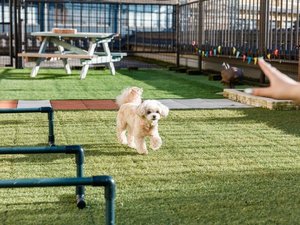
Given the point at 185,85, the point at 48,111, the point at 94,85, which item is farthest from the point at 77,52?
the point at 48,111

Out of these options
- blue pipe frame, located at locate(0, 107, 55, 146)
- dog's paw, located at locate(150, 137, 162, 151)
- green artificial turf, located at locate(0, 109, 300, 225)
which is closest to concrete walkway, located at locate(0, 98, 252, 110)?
green artificial turf, located at locate(0, 109, 300, 225)

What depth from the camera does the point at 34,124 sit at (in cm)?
552

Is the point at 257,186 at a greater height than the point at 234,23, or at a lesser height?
lesser

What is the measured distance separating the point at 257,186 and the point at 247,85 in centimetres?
607

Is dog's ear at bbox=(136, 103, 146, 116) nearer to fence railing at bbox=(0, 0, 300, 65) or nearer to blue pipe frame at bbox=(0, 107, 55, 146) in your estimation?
blue pipe frame at bbox=(0, 107, 55, 146)

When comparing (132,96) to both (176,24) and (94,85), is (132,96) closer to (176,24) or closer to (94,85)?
(94,85)

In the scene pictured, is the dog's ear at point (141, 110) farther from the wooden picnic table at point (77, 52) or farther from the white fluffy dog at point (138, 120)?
the wooden picnic table at point (77, 52)

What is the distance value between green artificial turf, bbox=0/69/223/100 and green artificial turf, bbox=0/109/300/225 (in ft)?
6.63

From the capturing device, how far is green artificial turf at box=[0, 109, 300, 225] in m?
2.85

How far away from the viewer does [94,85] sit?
9.37 m

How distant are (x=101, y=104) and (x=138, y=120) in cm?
271

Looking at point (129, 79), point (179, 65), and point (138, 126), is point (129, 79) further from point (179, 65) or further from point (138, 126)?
point (138, 126)

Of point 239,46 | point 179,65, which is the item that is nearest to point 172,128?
point 239,46

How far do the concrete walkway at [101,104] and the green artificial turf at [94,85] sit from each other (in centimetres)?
44
